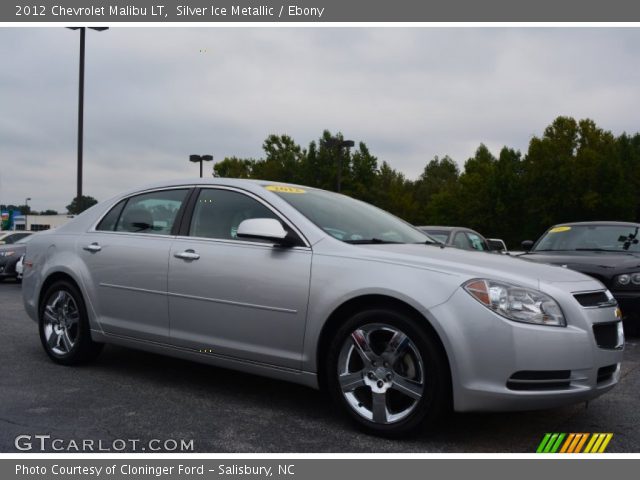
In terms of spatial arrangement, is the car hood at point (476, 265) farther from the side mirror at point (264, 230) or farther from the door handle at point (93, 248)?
the door handle at point (93, 248)

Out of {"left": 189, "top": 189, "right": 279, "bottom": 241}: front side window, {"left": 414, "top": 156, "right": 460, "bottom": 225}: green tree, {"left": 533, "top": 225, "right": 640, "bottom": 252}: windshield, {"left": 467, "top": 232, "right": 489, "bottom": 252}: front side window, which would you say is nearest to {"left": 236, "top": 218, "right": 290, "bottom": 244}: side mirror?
{"left": 189, "top": 189, "right": 279, "bottom": 241}: front side window

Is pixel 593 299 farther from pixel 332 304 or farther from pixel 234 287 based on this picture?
pixel 234 287

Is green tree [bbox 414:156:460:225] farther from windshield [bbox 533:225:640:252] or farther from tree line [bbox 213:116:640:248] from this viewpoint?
windshield [bbox 533:225:640:252]

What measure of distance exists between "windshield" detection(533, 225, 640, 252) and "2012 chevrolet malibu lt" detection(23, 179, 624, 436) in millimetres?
4771

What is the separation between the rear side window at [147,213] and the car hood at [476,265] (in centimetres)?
171

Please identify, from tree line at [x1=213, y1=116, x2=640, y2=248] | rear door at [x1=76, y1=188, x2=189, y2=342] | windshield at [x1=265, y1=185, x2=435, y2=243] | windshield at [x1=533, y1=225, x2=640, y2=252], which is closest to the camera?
windshield at [x1=265, y1=185, x2=435, y2=243]

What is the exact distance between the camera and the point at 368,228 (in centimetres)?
473

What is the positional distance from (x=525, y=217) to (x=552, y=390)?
5422 cm

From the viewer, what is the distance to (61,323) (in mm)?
5809

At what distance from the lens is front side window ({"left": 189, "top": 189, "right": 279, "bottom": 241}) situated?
15.5ft

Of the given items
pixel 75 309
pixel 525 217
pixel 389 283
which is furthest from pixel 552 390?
pixel 525 217

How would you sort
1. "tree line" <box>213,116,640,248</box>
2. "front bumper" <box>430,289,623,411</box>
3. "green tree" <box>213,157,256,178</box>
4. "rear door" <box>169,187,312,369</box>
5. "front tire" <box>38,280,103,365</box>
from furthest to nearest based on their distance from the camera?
"green tree" <box>213,157,256,178</box> < "tree line" <box>213,116,640,248</box> < "front tire" <box>38,280,103,365</box> < "rear door" <box>169,187,312,369</box> < "front bumper" <box>430,289,623,411</box>

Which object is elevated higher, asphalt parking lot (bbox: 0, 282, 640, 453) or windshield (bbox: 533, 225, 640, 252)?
windshield (bbox: 533, 225, 640, 252)

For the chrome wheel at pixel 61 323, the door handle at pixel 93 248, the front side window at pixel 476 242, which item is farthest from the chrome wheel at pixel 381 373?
the front side window at pixel 476 242
